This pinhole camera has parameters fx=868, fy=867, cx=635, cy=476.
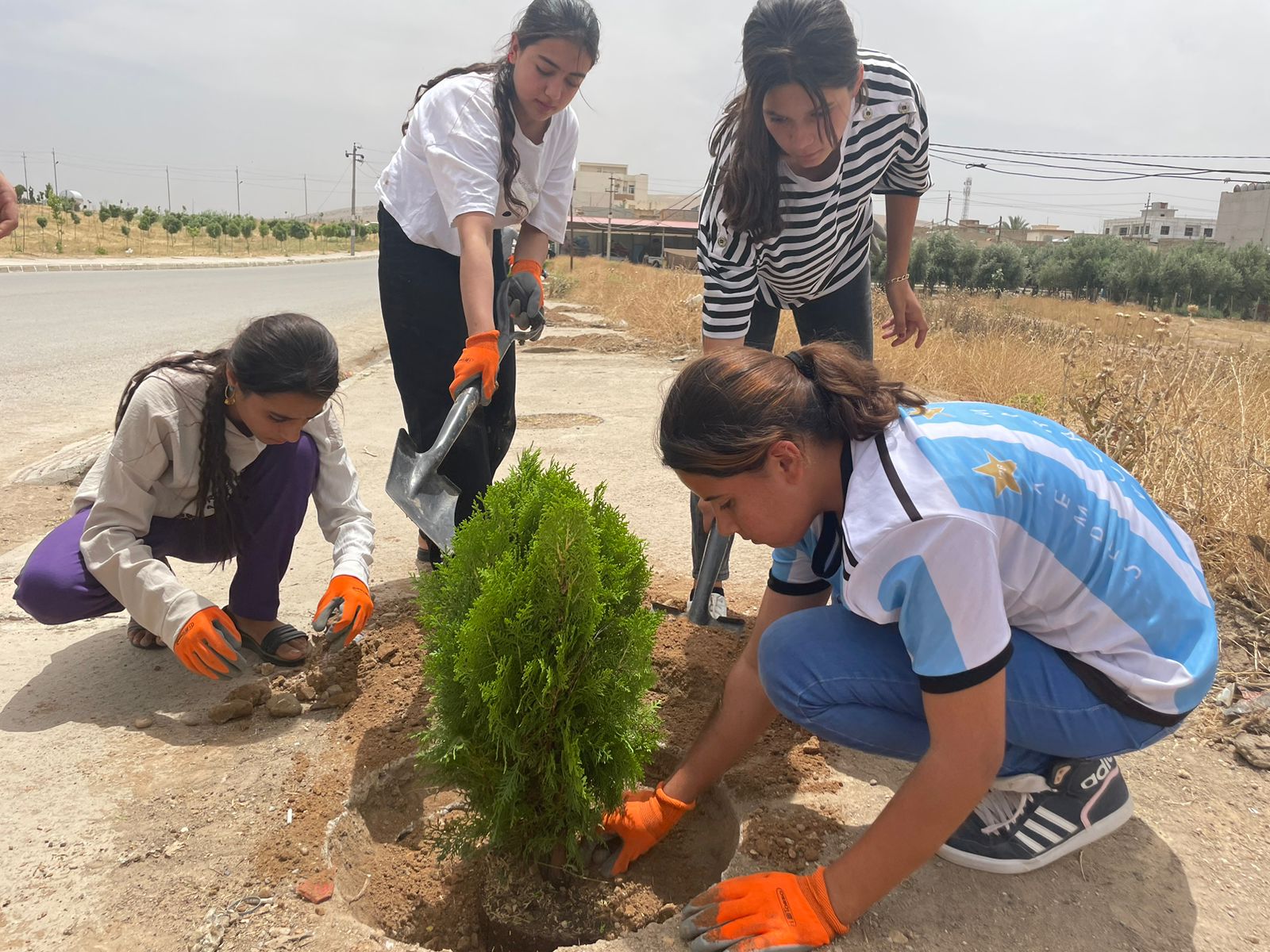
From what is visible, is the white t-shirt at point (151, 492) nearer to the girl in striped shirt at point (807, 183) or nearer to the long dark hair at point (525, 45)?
the long dark hair at point (525, 45)

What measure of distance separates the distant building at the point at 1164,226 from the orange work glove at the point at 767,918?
90193mm

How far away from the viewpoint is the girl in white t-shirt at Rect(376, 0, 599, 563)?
268 cm

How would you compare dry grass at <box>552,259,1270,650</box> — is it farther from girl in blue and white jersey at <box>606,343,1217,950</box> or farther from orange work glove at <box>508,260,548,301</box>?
orange work glove at <box>508,260,548,301</box>

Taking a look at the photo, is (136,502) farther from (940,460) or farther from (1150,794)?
(1150,794)

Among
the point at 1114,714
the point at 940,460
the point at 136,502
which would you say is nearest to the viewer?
the point at 940,460

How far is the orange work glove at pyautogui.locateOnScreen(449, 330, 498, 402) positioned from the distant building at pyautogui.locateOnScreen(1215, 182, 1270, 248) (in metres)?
65.1

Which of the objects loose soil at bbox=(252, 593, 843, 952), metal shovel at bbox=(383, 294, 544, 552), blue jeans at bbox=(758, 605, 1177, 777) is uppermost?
metal shovel at bbox=(383, 294, 544, 552)

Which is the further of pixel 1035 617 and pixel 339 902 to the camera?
pixel 339 902

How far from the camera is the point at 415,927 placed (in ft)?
6.72

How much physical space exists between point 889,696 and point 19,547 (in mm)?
3914

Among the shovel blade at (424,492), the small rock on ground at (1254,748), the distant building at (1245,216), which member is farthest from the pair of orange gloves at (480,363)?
the distant building at (1245,216)

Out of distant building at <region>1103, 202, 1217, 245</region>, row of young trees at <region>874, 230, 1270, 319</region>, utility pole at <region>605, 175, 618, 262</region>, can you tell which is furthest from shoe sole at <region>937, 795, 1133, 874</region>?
distant building at <region>1103, 202, 1217, 245</region>

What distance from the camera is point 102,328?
1127 cm

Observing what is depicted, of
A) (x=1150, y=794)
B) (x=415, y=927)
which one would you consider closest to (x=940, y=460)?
(x=1150, y=794)
